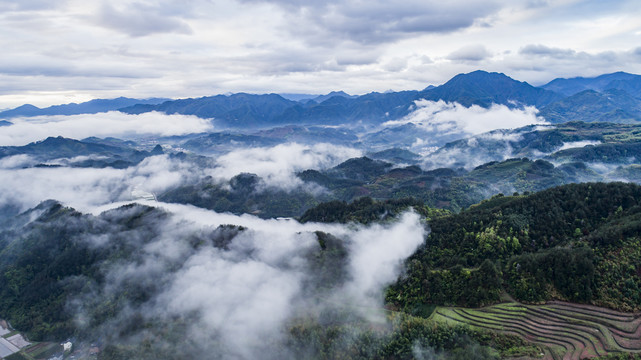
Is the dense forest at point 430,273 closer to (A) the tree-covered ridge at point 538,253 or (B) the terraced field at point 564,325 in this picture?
(A) the tree-covered ridge at point 538,253

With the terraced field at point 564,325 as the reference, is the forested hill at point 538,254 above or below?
above

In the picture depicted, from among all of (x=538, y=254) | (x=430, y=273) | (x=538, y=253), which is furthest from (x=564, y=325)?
(x=430, y=273)

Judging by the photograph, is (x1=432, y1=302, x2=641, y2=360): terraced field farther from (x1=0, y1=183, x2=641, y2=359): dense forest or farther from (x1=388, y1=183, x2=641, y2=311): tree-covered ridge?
(x1=388, y1=183, x2=641, y2=311): tree-covered ridge

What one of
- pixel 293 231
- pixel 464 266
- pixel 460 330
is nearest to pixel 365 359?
pixel 460 330

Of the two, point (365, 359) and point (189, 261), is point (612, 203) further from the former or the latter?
point (189, 261)

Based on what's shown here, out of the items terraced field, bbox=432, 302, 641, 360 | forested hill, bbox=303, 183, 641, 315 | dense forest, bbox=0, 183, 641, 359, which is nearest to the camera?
terraced field, bbox=432, 302, 641, 360

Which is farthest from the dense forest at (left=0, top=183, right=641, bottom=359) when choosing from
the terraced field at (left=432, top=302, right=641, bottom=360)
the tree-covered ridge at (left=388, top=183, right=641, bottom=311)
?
the terraced field at (left=432, top=302, right=641, bottom=360)

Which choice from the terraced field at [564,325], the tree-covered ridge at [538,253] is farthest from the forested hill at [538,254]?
the terraced field at [564,325]

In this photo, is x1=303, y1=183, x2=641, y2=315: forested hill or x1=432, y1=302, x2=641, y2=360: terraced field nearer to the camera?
x1=432, y1=302, x2=641, y2=360: terraced field
